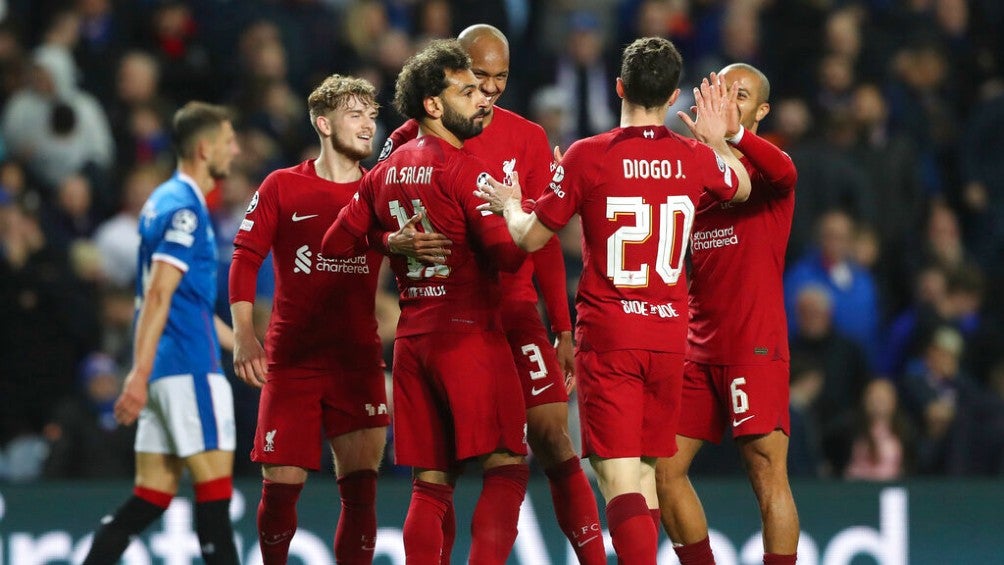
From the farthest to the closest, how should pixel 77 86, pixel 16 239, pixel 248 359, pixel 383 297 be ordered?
pixel 77 86 → pixel 16 239 → pixel 383 297 → pixel 248 359

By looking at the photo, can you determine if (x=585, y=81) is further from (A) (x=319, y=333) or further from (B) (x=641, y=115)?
(B) (x=641, y=115)

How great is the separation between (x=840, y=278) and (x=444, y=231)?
574cm

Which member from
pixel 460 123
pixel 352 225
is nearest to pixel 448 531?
pixel 352 225

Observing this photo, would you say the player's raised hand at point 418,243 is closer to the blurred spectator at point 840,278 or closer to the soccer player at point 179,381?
the soccer player at point 179,381

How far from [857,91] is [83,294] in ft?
18.6

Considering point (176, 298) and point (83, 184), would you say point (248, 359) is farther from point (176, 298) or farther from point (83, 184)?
point (83, 184)

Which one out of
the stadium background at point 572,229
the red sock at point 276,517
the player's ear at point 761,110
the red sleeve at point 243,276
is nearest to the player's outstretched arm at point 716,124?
the player's ear at point 761,110

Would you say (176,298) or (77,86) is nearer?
(176,298)

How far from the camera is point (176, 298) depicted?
7895 millimetres

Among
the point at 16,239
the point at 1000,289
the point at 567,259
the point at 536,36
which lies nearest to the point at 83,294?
the point at 16,239

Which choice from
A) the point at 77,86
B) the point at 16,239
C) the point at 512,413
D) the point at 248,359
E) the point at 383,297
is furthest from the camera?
the point at 77,86

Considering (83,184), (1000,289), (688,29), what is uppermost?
(688,29)

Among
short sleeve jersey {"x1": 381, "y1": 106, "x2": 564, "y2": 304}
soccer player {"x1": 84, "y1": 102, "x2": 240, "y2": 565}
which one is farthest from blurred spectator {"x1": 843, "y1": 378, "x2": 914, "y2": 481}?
soccer player {"x1": 84, "y1": 102, "x2": 240, "y2": 565}

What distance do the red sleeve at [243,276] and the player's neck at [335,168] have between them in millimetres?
460
